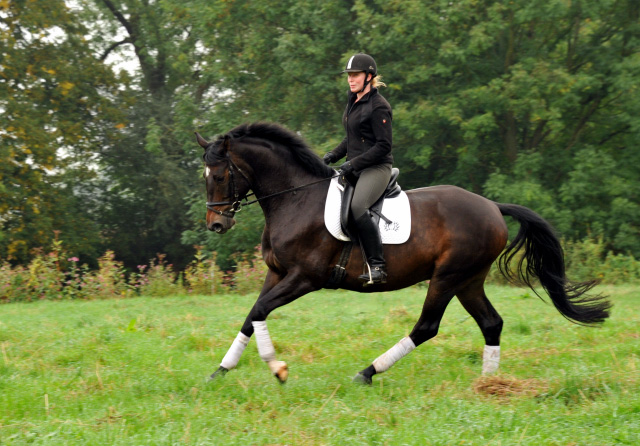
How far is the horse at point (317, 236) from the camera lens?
6855mm

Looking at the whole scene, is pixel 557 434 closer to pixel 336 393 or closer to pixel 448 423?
pixel 448 423

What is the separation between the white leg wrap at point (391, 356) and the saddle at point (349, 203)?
3.94 ft

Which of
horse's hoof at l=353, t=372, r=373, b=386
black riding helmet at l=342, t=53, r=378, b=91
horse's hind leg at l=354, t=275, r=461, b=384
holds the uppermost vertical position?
black riding helmet at l=342, t=53, r=378, b=91

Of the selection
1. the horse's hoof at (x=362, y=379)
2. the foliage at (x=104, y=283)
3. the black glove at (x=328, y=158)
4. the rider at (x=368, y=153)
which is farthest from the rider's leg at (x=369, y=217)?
the foliage at (x=104, y=283)

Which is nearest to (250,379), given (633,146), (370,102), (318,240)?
(318,240)

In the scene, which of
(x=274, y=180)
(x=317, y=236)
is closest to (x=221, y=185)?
(x=274, y=180)

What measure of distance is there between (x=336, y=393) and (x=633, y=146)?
1978 cm

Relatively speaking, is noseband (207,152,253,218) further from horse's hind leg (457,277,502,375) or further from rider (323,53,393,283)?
horse's hind leg (457,277,502,375)

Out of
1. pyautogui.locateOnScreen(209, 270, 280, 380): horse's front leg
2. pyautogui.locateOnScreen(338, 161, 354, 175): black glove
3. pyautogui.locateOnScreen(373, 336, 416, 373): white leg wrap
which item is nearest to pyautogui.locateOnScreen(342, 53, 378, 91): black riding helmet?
pyautogui.locateOnScreen(338, 161, 354, 175): black glove

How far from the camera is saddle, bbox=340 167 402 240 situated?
6824mm

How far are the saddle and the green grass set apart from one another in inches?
61.4

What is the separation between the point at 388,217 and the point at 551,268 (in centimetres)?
221

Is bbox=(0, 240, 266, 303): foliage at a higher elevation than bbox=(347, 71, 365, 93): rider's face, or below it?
below

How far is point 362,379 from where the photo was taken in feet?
22.3
